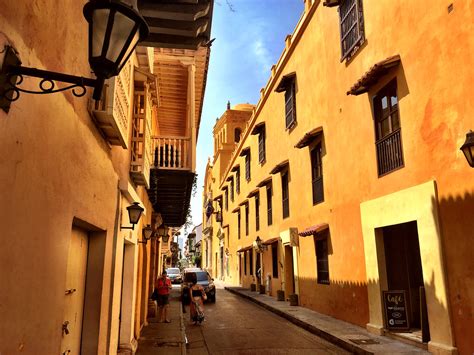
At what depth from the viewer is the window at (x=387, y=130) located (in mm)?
9766

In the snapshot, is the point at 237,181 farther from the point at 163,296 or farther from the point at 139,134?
the point at 139,134

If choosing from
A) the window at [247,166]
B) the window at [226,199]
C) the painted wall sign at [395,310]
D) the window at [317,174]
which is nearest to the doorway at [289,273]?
the window at [317,174]

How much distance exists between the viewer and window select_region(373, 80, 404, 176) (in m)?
9.77

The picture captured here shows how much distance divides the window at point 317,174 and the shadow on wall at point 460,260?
673 centimetres

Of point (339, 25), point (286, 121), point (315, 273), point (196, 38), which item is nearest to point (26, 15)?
point (196, 38)

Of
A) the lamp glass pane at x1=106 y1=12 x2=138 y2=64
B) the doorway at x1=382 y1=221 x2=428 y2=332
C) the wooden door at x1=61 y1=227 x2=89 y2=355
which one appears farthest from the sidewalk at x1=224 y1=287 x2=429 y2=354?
the lamp glass pane at x1=106 y1=12 x2=138 y2=64

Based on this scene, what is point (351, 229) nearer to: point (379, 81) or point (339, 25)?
point (379, 81)

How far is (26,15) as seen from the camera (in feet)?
8.55

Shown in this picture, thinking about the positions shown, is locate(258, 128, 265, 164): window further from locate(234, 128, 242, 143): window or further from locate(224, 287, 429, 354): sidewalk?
locate(234, 128, 242, 143): window

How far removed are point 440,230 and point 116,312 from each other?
20.1ft

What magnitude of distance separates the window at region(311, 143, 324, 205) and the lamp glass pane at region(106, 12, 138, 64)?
496 inches

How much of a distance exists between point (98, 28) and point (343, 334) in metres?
9.74

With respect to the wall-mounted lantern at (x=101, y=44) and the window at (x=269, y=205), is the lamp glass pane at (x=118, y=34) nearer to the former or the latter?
the wall-mounted lantern at (x=101, y=44)

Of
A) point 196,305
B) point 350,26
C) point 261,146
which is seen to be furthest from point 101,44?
point 261,146
